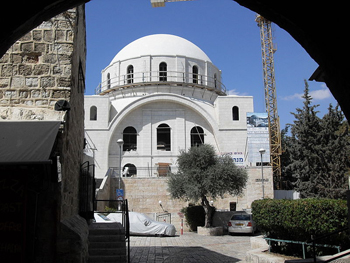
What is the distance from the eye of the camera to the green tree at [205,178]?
19.2 metres

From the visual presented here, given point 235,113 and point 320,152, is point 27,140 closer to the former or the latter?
point 320,152

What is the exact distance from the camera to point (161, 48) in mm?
35719

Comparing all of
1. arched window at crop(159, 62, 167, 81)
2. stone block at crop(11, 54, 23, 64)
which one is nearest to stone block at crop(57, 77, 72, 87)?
stone block at crop(11, 54, 23, 64)

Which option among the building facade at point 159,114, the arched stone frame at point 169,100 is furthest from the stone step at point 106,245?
the arched stone frame at point 169,100

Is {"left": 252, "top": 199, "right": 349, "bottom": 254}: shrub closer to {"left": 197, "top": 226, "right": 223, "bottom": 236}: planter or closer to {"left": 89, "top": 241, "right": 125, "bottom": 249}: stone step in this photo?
{"left": 89, "top": 241, "right": 125, "bottom": 249}: stone step

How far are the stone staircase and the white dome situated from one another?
28830 millimetres

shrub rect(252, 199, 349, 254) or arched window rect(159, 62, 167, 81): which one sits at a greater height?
arched window rect(159, 62, 167, 81)

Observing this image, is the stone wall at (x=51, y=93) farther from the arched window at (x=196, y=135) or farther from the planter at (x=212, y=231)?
the arched window at (x=196, y=135)

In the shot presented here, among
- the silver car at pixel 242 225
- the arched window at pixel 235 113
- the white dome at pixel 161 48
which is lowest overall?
the silver car at pixel 242 225

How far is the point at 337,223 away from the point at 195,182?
38.9 feet

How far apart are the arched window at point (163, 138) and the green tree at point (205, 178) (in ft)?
39.2

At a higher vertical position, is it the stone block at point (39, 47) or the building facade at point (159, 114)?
the building facade at point (159, 114)

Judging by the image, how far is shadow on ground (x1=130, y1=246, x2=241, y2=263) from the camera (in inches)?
380

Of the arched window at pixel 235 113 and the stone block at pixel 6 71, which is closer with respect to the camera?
the stone block at pixel 6 71
